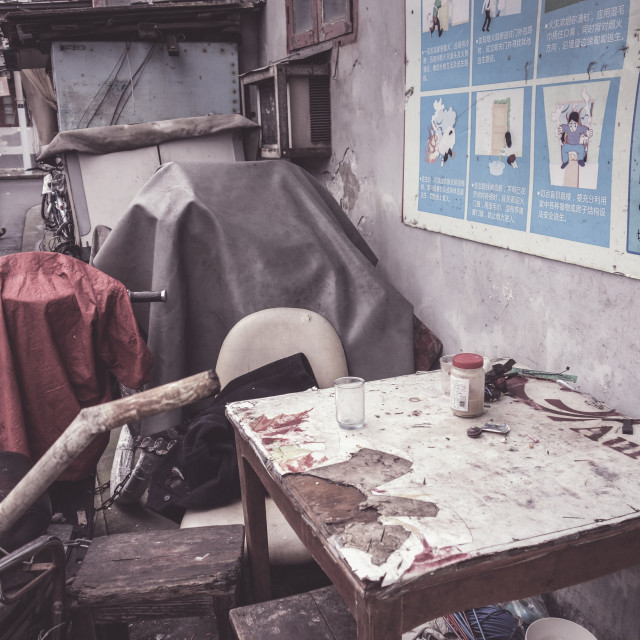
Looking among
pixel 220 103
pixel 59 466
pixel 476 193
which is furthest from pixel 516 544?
pixel 220 103

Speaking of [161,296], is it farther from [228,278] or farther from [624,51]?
[624,51]

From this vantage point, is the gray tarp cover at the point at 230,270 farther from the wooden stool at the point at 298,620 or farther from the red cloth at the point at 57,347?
the wooden stool at the point at 298,620

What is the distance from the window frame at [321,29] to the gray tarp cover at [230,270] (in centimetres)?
114

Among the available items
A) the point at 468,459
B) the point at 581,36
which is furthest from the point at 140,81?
the point at 468,459

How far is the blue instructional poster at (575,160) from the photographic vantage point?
1.94 metres

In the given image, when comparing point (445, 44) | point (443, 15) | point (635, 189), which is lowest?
point (635, 189)

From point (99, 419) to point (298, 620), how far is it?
0.91 metres

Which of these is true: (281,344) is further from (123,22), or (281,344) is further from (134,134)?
(123,22)

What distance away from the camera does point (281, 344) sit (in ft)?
9.05

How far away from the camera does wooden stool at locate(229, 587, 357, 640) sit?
1.69 meters

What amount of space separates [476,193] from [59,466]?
6.36 ft

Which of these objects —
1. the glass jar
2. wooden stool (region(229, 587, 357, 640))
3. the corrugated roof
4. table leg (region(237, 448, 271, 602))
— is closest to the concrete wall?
the glass jar

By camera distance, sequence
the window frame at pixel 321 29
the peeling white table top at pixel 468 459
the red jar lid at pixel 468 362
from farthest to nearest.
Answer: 1. the window frame at pixel 321 29
2. the red jar lid at pixel 468 362
3. the peeling white table top at pixel 468 459

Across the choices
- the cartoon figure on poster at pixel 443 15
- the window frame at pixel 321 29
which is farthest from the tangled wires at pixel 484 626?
the window frame at pixel 321 29
